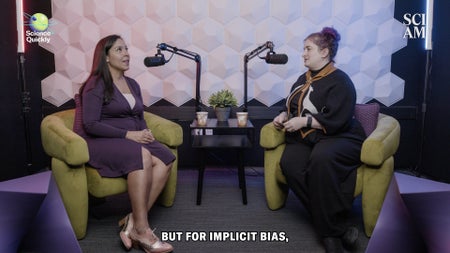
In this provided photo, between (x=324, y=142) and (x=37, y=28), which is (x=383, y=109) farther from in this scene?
(x=37, y=28)

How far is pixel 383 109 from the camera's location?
4.04m

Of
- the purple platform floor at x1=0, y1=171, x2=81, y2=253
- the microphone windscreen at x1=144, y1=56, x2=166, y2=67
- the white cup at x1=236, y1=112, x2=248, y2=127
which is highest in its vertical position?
the microphone windscreen at x1=144, y1=56, x2=166, y2=67

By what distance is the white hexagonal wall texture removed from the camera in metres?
3.91

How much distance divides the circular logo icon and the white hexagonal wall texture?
0.08m

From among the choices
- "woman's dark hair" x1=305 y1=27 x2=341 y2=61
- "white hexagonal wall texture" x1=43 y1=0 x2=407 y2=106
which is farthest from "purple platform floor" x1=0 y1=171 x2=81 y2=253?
"white hexagonal wall texture" x1=43 y1=0 x2=407 y2=106

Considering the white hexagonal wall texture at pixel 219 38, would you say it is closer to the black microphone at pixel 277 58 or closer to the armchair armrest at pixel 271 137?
the black microphone at pixel 277 58

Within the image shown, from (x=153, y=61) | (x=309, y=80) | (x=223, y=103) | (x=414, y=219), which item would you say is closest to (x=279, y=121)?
(x=309, y=80)

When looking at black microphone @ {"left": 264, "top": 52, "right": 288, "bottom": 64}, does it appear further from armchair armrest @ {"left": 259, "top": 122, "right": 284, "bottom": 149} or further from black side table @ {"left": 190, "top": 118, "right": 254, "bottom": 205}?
armchair armrest @ {"left": 259, "top": 122, "right": 284, "bottom": 149}

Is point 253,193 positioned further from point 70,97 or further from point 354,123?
point 70,97

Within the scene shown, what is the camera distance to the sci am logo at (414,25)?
3924 mm

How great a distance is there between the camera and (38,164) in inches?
159

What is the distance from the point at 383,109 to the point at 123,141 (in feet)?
9.12

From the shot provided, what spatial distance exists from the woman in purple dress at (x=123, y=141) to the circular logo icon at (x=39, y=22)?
1.63m

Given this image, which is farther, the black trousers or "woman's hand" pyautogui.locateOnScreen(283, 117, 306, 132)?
"woman's hand" pyautogui.locateOnScreen(283, 117, 306, 132)
